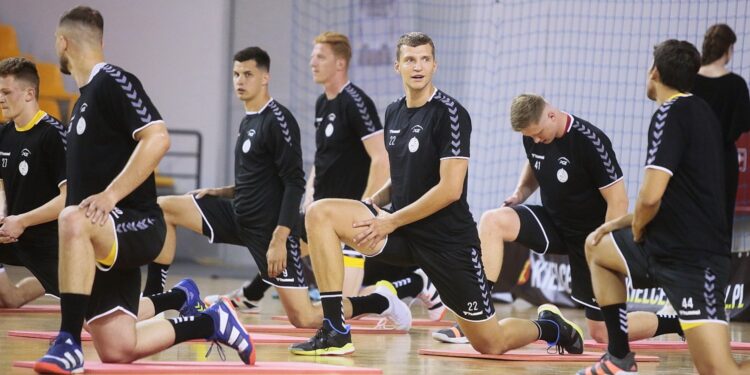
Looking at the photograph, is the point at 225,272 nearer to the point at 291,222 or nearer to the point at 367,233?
the point at 291,222

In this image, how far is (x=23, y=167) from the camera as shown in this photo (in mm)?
6500

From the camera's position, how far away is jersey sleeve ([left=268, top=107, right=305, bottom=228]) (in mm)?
6738

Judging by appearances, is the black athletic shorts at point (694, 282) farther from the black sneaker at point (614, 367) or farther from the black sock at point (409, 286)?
the black sock at point (409, 286)

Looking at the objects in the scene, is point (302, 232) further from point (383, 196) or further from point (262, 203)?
point (383, 196)

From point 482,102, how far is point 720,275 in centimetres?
724

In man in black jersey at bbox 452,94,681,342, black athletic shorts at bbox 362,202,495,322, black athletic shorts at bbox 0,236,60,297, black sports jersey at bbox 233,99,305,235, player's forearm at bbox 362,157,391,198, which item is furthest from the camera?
player's forearm at bbox 362,157,391,198

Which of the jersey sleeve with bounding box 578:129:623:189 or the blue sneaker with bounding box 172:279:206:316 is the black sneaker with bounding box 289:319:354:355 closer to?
the blue sneaker with bounding box 172:279:206:316

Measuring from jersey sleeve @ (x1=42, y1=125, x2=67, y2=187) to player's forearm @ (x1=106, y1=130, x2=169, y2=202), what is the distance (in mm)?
1877

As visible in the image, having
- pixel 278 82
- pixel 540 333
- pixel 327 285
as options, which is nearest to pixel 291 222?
pixel 327 285

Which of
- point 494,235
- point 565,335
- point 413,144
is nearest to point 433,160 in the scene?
point 413,144

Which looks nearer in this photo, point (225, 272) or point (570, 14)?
point (570, 14)

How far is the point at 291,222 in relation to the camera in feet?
22.1

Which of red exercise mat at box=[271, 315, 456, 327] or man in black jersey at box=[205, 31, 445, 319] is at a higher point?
man in black jersey at box=[205, 31, 445, 319]

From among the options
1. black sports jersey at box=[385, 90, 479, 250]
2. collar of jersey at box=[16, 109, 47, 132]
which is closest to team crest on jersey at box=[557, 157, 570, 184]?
black sports jersey at box=[385, 90, 479, 250]
